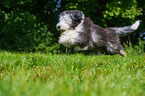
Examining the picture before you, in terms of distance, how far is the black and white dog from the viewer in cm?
378

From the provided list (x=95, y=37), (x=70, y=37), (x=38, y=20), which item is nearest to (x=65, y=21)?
(x=70, y=37)

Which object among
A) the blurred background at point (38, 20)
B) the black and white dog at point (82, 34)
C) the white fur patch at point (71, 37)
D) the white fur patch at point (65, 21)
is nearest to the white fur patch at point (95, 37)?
the black and white dog at point (82, 34)

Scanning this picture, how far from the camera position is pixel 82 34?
12.5 feet

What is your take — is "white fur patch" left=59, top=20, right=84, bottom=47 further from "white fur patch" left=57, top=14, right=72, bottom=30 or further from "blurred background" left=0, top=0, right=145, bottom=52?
"blurred background" left=0, top=0, right=145, bottom=52

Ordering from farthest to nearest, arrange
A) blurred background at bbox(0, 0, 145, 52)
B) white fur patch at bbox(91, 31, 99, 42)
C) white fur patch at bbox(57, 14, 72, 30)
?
blurred background at bbox(0, 0, 145, 52) < white fur patch at bbox(91, 31, 99, 42) < white fur patch at bbox(57, 14, 72, 30)

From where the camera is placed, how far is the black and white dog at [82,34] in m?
3.78

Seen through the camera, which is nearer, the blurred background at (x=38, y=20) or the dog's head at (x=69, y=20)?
the dog's head at (x=69, y=20)

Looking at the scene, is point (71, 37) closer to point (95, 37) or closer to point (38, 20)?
point (95, 37)

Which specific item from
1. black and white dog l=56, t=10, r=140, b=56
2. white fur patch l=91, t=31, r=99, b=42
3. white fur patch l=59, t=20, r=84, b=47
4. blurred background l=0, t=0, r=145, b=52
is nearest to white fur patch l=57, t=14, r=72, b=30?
black and white dog l=56, t=10, r=140, b=56

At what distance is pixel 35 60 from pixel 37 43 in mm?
5327

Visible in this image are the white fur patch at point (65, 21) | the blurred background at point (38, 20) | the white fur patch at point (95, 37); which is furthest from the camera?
the blurred background at point (38, 20)

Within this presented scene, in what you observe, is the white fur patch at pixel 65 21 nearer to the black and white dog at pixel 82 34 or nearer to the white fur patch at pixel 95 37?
the black and white dog at pixel 82 34

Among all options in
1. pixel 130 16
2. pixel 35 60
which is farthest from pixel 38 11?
pixel 35 60

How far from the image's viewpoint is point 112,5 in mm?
5711
